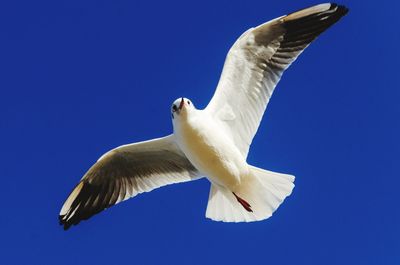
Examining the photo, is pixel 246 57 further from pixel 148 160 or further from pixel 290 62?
pixel 148 160

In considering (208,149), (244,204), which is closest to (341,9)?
(208,149)

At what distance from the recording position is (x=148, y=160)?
776cm

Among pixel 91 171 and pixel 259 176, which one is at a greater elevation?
pixel 91 171

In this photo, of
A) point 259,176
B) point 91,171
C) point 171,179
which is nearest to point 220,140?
point 259,176

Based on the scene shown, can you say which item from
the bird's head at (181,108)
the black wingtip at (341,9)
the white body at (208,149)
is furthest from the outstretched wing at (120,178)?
the black wingtip at (341,9)

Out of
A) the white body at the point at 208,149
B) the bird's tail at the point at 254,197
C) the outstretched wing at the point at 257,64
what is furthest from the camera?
the outstretched wing at the point at 257,64

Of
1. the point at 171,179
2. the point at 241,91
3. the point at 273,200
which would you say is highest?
the point at 241,91

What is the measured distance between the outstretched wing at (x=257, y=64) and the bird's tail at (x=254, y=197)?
44 cm

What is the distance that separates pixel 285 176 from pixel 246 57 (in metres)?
1.44

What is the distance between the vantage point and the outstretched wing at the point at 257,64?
7309mm

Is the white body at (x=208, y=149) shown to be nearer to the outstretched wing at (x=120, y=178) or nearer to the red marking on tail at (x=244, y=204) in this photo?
the red marking on tail at (x=244, y=204)

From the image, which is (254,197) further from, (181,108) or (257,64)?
(257,64)

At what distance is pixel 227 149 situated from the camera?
7.02m

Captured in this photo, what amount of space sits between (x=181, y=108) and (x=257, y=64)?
1.15m
